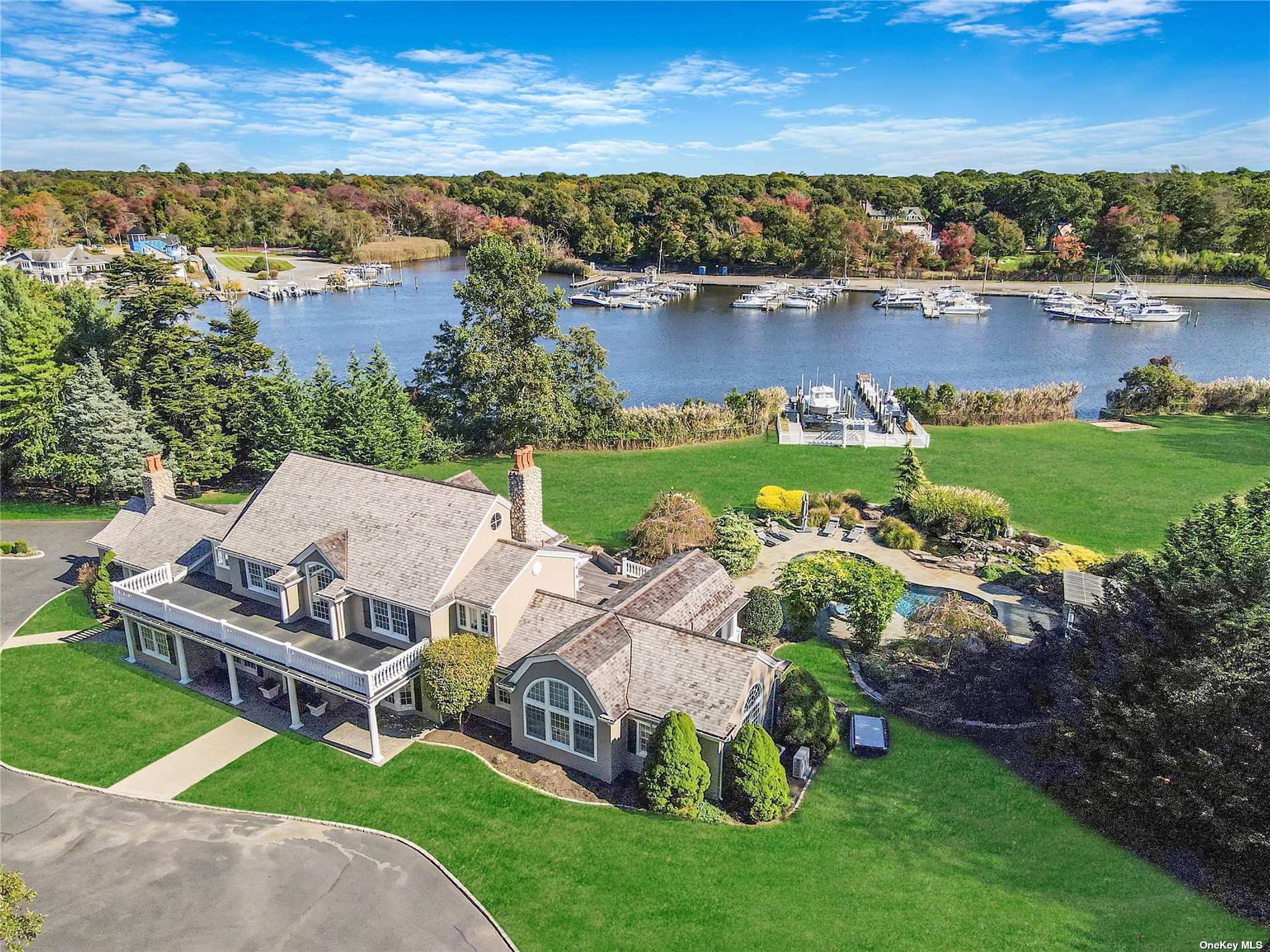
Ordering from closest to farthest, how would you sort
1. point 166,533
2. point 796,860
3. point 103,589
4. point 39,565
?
point 796,860, point 166,533, point 103,589, point 39,565

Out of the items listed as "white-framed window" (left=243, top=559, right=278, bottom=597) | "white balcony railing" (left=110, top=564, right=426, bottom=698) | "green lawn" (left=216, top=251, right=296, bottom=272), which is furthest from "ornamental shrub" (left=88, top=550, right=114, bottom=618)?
"green lawn" (left=216, top=251, right=296, bottom=272)

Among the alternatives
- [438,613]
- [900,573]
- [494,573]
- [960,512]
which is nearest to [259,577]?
[438,613]

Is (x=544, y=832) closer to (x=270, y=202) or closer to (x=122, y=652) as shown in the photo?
(x=122, y=652)

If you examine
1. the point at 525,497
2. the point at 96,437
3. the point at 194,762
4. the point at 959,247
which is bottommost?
the point at 194,762

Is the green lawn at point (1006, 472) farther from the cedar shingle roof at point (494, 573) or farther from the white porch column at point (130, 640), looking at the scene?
the white porch column at point (130, 640)

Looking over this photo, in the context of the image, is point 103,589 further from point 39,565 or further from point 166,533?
point 39,565

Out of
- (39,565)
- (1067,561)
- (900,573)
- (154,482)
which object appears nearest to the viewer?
(154,482)

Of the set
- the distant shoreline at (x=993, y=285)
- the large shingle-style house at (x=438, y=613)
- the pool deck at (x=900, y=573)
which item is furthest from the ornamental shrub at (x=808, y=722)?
the distant shoreline at (x=993, y=285)
